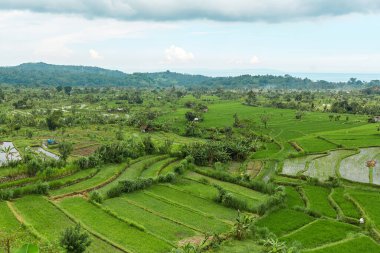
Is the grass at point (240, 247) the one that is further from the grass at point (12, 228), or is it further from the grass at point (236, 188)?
the grass at point (12, 228)

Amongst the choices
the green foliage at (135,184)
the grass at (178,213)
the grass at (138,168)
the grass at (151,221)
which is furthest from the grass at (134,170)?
the grass at (151,221)

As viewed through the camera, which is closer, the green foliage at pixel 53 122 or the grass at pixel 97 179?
the grass at pixel 97 179

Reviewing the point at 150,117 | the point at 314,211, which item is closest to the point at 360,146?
the point at 314,211

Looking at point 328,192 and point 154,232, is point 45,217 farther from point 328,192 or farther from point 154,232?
point 328,192

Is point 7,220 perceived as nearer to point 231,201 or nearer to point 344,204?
point 231,201

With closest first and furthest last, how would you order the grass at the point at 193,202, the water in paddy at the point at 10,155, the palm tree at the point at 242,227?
the palm tree at the point at 242,227
the grass at the point at 193,202
the water in paddy at the point at 10,155

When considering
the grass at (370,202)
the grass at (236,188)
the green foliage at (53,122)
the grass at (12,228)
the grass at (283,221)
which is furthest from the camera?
the green foliage at (53,122)
